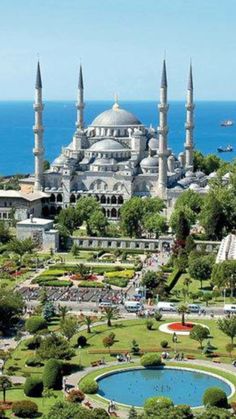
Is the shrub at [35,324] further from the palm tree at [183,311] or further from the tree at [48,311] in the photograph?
the palm tree at [183,311]

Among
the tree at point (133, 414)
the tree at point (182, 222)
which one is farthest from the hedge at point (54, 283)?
the tree at point (133, 414)

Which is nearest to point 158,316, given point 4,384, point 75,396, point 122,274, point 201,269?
point 201,269

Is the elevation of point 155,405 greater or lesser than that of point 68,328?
lesser

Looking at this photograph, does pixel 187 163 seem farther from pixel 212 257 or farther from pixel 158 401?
pixel 158 401

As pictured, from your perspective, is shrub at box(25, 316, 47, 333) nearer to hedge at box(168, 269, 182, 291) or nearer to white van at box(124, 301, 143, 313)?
white van at box(124, 301, 143, 313)

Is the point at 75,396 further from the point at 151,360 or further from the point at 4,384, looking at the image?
the point at 151,360

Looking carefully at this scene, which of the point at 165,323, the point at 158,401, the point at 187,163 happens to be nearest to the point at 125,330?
the point at 165,323

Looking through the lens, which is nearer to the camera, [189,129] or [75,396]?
[75,396]
